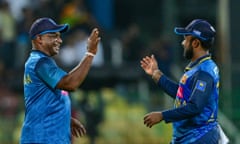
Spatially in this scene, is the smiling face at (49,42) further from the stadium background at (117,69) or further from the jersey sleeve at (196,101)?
the stadium background at (117,69)

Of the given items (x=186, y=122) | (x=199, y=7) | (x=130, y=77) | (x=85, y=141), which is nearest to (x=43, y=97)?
(x=186, y=122)

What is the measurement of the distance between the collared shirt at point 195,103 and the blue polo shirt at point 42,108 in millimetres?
1050

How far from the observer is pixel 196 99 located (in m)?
9.68

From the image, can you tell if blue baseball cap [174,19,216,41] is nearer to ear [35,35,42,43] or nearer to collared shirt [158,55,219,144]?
collared shirt [158,55,219,144]

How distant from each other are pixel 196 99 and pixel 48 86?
1445 mm

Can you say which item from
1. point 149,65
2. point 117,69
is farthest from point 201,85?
point 117,69

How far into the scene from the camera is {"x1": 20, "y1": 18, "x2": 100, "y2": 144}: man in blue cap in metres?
9.70

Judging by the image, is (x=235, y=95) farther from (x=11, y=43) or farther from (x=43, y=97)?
(x=43, y=97)

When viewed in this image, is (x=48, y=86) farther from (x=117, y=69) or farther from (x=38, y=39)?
(x=117, y=69)

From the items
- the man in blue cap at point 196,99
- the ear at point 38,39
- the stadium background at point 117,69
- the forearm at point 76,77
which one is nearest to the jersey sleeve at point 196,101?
the man in blue cap at point 196,99

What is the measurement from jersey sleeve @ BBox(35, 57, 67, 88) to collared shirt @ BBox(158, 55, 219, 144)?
1.08 m

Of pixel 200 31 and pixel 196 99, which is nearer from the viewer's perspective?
pixel 196 99

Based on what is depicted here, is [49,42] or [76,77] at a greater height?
[49,42]

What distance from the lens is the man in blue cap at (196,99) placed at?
31.9 feet
